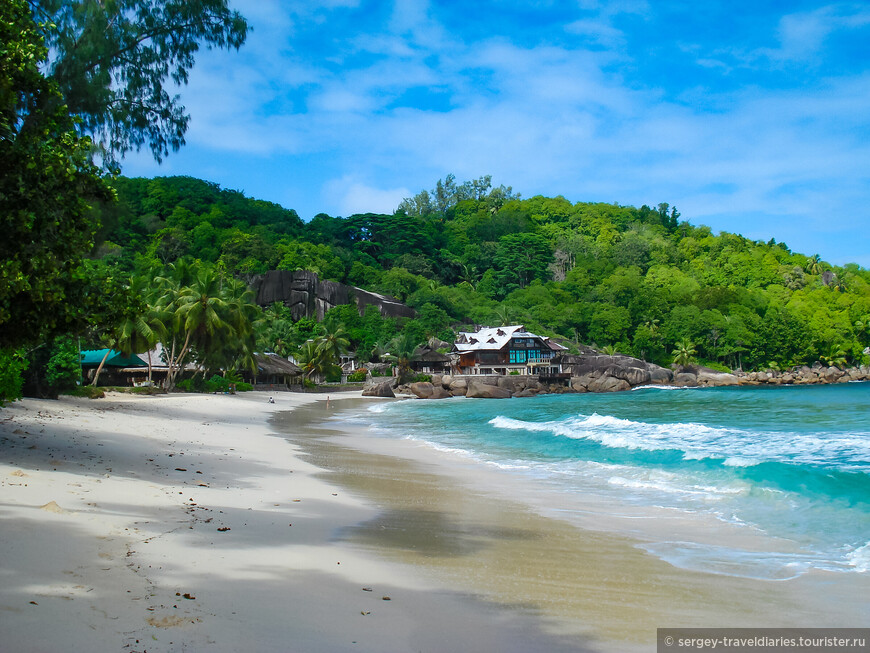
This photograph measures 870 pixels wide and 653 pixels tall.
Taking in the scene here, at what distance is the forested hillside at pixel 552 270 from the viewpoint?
258 feet

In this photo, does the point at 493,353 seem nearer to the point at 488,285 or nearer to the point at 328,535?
the point at 488,285

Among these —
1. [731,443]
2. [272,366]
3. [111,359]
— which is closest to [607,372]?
[272,366]

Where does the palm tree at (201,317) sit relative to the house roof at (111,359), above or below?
above

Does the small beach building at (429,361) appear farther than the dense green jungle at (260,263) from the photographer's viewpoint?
Yes

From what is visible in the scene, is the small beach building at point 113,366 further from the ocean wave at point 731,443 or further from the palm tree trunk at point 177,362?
the ocean wave at point 731,443

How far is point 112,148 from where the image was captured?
10.4 m

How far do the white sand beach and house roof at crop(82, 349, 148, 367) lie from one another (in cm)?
2891

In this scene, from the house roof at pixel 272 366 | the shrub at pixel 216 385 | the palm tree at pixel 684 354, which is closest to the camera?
the shrub at pixel 216 385

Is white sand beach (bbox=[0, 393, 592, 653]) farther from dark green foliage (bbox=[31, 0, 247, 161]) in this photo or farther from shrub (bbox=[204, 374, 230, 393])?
shrub (bbox=[204, 374, 230, 393])

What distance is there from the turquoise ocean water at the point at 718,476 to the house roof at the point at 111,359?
75.0 feet

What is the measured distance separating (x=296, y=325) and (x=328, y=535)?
69.3 meters

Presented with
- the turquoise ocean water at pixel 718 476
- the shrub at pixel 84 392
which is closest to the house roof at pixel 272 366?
the shrub at pixel 84 392

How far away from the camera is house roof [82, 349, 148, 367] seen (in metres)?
35.4

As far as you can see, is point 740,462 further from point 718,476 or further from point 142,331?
point 142,331
